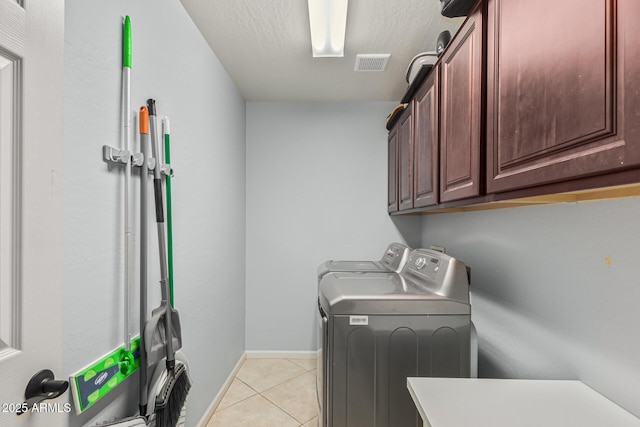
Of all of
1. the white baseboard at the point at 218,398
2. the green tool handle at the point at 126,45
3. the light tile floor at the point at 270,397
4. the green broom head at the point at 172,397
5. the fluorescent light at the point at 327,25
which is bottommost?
the light tile floor at the point at 270,397

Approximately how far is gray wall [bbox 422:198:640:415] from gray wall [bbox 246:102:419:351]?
1.35 m

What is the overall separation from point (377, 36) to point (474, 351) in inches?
75.4

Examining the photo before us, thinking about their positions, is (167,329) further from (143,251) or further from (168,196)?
(168,196)

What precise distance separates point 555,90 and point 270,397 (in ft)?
8.48

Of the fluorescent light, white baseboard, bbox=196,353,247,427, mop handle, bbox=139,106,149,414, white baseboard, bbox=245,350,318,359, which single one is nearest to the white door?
mop handle, bbox=139,106,149,414

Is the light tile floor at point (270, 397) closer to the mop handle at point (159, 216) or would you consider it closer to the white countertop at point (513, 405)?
the mop handle at point (159, 216)

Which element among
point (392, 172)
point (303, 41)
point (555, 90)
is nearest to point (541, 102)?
point (555, 90)

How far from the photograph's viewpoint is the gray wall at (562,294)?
94 centimetres

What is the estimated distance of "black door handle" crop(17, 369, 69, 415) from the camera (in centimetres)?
67

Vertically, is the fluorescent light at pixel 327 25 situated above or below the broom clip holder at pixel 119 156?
above

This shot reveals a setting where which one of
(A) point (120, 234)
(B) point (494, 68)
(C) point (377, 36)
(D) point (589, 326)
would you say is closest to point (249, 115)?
(C) point (377, 36)

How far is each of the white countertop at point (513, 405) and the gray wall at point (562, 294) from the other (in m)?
0.08

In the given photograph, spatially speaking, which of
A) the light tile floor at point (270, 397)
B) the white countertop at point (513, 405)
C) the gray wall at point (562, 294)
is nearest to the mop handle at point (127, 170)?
the white countertop at point (513, 405)

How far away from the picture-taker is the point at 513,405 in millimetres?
925
